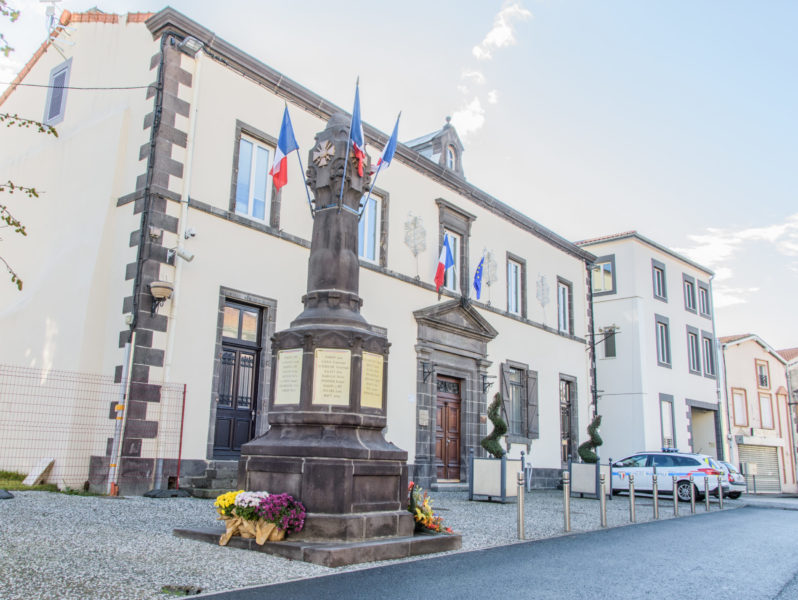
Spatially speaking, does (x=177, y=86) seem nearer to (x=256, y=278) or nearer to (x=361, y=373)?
(x=256, y=278)

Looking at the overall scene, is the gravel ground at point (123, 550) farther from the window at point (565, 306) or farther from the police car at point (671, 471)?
the window at point (565, 306)

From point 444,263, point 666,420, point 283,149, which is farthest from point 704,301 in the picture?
point 283,149

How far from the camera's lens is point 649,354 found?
29.0 meters

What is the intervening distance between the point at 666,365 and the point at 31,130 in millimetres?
25713

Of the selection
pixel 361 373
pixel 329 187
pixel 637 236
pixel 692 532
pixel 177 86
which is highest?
pixel 637 236

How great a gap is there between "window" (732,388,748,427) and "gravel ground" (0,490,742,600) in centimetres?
2886

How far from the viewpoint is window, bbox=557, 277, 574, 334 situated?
23.3 metres

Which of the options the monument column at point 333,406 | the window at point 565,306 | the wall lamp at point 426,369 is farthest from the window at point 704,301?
the monument column at point 333,406

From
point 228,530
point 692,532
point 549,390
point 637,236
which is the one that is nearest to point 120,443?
point 228,530

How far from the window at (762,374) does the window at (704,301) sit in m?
5.77

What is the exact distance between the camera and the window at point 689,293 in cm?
3291

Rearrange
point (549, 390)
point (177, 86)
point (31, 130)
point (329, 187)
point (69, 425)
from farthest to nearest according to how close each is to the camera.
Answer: point (549, 390) < point (31, 130) < point (177, 86) < point (69, 425) < point (329, 187)

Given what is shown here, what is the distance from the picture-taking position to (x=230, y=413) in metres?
12.5

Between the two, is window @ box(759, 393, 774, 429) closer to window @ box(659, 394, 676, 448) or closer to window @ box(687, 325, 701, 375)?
window @ box(687, 325, 701, 375)
